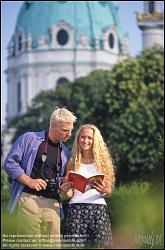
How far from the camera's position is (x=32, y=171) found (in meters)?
4.20

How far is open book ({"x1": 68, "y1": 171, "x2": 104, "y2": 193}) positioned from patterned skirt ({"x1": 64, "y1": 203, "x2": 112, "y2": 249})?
101mm

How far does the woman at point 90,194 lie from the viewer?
13.9 feet

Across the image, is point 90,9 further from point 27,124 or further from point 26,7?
point 27,124

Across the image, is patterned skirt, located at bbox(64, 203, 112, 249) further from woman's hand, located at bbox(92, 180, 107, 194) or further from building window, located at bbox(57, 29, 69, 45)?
building window, located at bbox(57, 29, 69, 45)

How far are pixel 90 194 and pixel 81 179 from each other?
0.29 ft

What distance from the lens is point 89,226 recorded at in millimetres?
4336

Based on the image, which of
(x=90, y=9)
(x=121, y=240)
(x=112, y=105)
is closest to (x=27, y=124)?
(x=112, y=105)

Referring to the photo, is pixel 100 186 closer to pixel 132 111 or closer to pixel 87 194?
pixel 87 194

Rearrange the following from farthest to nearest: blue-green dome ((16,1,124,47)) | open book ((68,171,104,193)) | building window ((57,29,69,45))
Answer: building window ((57,29,69,45)), blue-green dome ((16,1,124,47)), open book ((68,171,104,193))

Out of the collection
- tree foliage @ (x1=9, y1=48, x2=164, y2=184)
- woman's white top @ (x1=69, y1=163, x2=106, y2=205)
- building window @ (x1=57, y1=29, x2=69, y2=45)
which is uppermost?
building window @ (x1=57, y1=29, x2=69, y2=45)

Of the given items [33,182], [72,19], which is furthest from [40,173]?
[72,19]

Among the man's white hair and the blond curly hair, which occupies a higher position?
the man's white hair

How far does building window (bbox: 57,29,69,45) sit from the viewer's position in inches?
3455

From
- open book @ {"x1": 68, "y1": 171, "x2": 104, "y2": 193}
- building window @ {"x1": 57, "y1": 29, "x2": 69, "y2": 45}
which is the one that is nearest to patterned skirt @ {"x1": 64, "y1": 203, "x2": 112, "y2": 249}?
open book @ {"x1": 68, "y1": 171, "x2": 104, "y2": 193}
